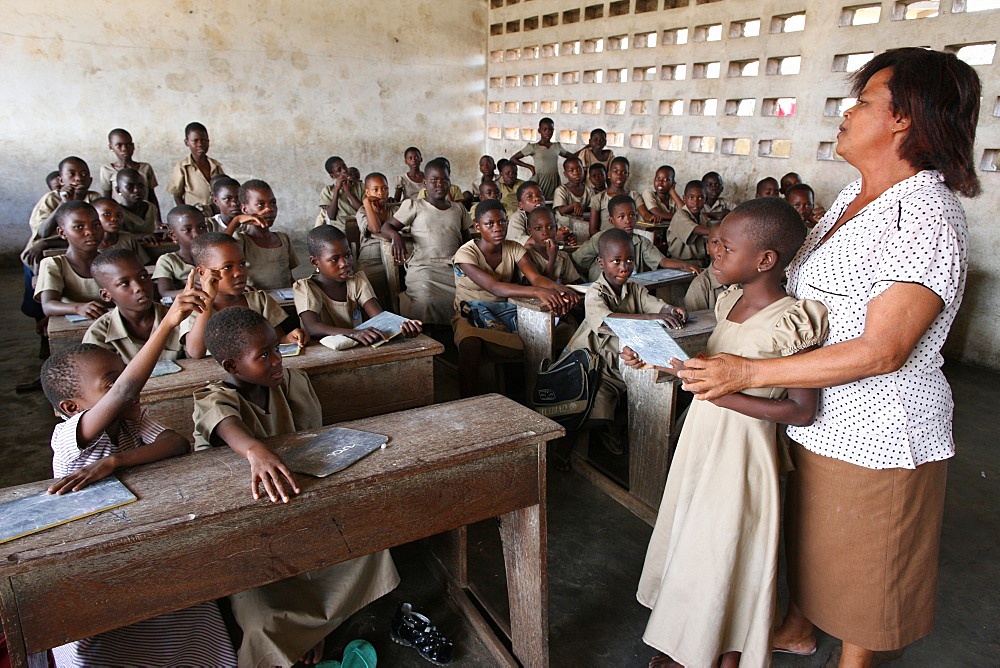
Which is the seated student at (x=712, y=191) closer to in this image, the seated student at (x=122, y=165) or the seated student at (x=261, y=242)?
the seated student at (x=261, y=242)

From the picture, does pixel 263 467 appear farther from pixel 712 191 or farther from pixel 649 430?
pixel 712 191

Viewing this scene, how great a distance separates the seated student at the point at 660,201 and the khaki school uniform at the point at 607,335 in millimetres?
2828

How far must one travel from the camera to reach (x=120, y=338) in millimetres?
2492

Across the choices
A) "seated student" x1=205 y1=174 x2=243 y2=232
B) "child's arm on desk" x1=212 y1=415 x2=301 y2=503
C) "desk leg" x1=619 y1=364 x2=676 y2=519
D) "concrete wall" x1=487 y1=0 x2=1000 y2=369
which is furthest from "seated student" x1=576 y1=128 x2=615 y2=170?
"child's arm on desk" x1=212 y1=415 x2=301 y2=503

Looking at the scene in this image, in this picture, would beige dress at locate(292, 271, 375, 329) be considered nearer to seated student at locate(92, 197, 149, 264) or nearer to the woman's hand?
seated student at locate(92, 197, 149, 264)

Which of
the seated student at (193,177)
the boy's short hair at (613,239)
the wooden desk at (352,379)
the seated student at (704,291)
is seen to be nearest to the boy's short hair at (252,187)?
the wooden desk at (352,379)

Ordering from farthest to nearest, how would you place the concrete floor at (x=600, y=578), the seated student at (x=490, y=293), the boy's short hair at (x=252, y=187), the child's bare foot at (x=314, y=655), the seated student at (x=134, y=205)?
the seated student at (x=134, y=205), the boy's short hair at (x=252, y=187), the seated student at (x=490, y=293), the concrete floor at (x=600, y=578), the child's bare foot at (x=314, y=655)

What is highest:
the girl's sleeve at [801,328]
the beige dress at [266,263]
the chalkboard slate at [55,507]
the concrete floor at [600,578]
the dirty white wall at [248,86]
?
the dirty white wall at [248,86]

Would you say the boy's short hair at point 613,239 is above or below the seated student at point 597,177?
below

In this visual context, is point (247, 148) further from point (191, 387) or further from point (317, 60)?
point (191, 387)

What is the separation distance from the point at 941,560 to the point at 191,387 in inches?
107

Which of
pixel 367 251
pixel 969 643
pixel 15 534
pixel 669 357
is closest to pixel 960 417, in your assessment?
pixel 969 643

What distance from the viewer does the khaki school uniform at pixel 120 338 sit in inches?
96.8

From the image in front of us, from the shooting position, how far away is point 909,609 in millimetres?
1537
